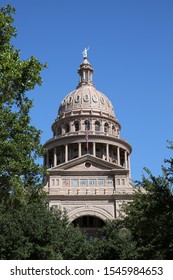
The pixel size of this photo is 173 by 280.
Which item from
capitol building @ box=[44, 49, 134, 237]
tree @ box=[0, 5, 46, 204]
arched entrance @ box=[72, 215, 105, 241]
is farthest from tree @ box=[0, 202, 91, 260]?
arched entrance @ box=[72, 215, 105, 241]

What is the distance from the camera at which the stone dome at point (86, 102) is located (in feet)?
301

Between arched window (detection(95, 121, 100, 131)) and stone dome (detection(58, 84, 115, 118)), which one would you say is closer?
arched window (detection(95, 121, 100, 131))

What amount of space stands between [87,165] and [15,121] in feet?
150

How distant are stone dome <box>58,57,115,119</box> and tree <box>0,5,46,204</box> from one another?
220ft

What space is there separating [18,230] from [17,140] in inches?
528

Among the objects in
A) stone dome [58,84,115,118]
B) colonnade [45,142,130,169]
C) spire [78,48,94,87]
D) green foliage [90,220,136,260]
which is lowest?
green foliage [90,220,136,260]

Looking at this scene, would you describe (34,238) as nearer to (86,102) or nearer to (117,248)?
(117,248)

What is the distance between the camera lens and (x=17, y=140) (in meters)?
22.6

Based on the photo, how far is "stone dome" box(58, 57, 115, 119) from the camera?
301 feet

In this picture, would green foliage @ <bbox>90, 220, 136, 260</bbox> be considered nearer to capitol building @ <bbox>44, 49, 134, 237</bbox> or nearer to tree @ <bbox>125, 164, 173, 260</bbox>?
tree @ <bbox>125, 164, 173, 260</bbox>

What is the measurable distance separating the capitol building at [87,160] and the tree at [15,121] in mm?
24625

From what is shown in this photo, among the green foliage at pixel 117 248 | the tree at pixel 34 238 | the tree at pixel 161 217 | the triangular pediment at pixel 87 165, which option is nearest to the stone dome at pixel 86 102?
the triangular pediment at pixel 87 165

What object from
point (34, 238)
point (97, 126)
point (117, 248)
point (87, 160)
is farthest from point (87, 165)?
point (34, 238)
